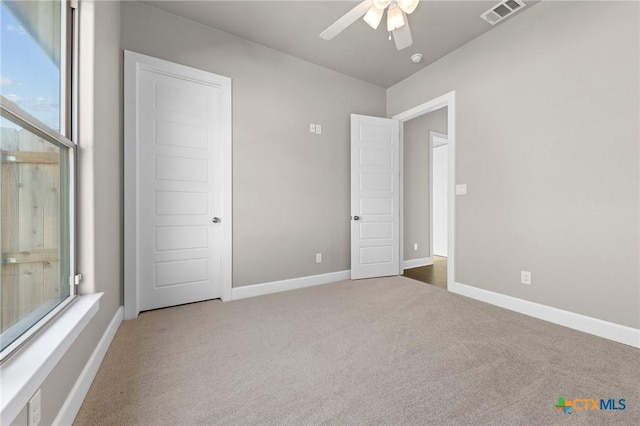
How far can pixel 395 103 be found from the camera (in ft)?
13.2

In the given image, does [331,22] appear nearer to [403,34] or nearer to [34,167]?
[403,34]

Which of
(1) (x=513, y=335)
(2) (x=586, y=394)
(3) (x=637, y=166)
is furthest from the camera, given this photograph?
(1) (x=513, y=335)

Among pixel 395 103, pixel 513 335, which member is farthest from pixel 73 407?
pixel 395 103

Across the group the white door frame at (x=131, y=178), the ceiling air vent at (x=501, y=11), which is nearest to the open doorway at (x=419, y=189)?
the ceiling air vent at (x=501, y=11)

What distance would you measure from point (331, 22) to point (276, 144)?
1371 mm

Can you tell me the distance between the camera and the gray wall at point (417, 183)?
15.3ft

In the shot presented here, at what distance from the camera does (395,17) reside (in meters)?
2.00

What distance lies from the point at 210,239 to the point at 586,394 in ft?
9.88

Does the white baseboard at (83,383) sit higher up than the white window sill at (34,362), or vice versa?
the white window sill at (34,362)

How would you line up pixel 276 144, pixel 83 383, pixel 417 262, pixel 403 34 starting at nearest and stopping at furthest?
pixel 83 383
pixel 403 34
pixel 276 144
pixel 417 262

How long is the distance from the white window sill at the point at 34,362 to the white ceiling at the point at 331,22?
2724 millimetres

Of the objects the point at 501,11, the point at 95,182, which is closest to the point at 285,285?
the point at 95,182

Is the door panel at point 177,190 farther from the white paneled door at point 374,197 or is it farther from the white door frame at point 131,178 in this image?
the white paneled door at point 374,197

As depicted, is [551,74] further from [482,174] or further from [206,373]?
[206,373]
